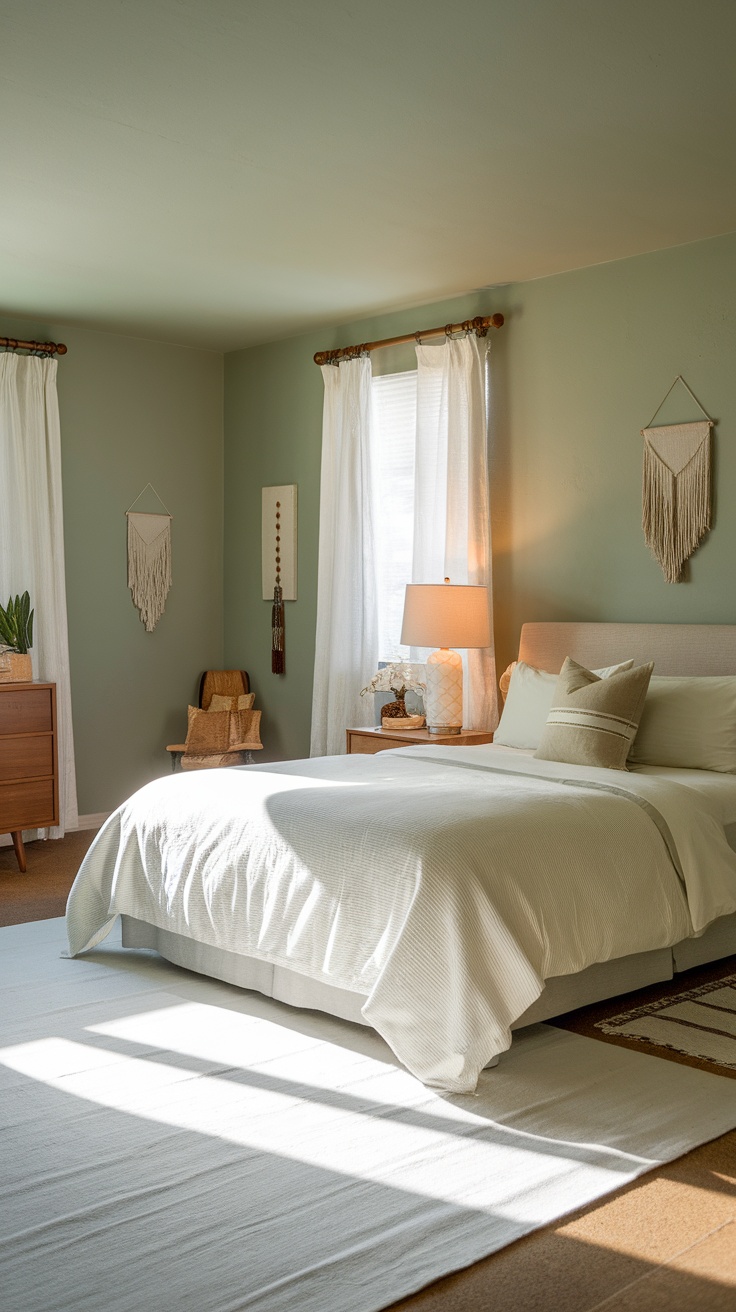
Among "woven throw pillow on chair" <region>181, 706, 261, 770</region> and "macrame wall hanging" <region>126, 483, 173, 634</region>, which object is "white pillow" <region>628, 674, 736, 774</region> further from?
"macrame wall hanging" <region>126, 483, 173, 634</region>


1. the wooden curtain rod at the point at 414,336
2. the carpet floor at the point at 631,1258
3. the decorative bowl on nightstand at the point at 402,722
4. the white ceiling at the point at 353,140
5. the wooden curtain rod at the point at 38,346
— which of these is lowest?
the carpet floor at the point at 631,1258

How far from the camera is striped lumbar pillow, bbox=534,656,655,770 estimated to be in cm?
399

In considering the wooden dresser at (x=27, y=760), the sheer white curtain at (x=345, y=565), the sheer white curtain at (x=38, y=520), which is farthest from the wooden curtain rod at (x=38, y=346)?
the wooden dresser at (x=27, y=760)

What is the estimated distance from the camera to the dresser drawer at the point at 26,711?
17.5 feet

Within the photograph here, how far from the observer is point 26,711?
17.8 ft

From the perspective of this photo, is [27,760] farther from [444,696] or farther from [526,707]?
[526,707]

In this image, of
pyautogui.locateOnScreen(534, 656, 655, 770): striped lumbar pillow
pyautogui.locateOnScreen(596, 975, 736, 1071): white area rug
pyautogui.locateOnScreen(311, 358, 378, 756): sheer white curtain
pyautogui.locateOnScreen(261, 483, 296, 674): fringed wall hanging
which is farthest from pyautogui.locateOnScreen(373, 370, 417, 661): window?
pyautogui.locateOnScreen(596, 975, 736, 1071): white area rug

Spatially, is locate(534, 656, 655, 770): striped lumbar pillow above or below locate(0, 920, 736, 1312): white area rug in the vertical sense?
above

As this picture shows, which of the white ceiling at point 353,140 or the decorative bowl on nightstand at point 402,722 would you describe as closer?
the white ceiling at point 353,140

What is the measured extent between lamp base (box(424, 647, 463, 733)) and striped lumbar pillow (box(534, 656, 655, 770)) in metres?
1.05

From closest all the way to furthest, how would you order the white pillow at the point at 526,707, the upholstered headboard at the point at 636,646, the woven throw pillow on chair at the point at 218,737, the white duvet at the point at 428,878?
1. the white duvet at the point at 428,878
2. the upholstered headboard at the point at 636,646
3. the white pillow at the point at 526,707
4. the woven throw pillow on chair at the point at 218,737

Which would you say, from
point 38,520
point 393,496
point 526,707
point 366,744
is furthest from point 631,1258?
point 38,520

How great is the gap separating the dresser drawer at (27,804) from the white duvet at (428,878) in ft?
5.28

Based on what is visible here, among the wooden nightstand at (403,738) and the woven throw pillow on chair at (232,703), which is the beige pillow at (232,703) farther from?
the wooden nightstand at (403,738)
